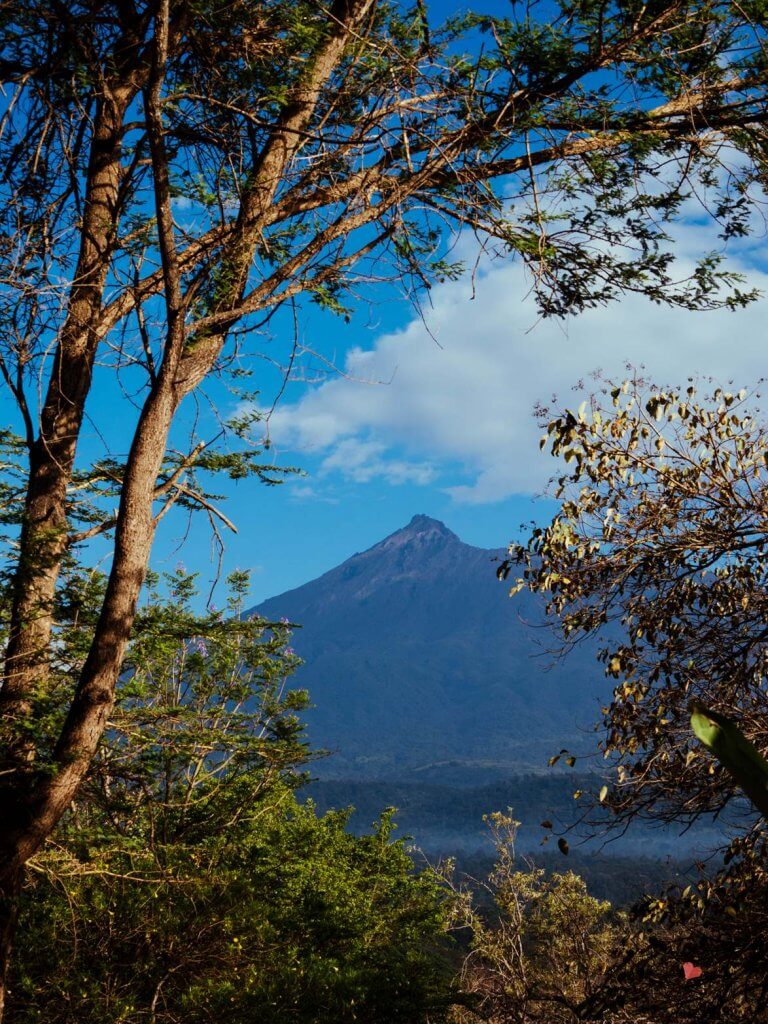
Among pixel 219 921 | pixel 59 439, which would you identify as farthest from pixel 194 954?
pixel 59 439

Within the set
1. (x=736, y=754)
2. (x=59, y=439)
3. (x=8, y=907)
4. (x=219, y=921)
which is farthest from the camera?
(x=219, y=921)

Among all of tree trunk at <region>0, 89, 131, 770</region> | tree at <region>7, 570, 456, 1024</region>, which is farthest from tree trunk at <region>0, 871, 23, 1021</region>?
tree trunk at <region>0, 89, 131, 770</region>

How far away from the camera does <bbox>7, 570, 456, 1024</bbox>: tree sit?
6.14 meters

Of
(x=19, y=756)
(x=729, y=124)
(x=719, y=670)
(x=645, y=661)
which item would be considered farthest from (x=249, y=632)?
(x=729, y=124)

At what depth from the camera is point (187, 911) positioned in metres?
7.39

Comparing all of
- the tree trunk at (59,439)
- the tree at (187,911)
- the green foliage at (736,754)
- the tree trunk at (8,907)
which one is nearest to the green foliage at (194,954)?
the tree at (187,911)

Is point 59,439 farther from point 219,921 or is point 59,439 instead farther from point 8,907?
point 219,921

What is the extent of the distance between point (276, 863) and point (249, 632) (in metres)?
4.23

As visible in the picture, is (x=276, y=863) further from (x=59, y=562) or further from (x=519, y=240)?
(x=519, y=240)

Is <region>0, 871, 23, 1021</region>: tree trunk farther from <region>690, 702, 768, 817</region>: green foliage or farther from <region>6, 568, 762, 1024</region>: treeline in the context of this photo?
<region>690, 702, 768, 817</region>: green foliage

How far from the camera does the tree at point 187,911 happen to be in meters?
6.14

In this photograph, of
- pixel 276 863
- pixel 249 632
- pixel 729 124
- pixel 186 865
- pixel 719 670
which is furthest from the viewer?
pixel 276 863

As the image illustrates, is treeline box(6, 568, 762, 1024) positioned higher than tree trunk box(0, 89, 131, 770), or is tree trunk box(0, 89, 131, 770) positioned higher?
tree trunk box(0, 89, 131, 770)

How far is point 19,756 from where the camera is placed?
17.7 feet
